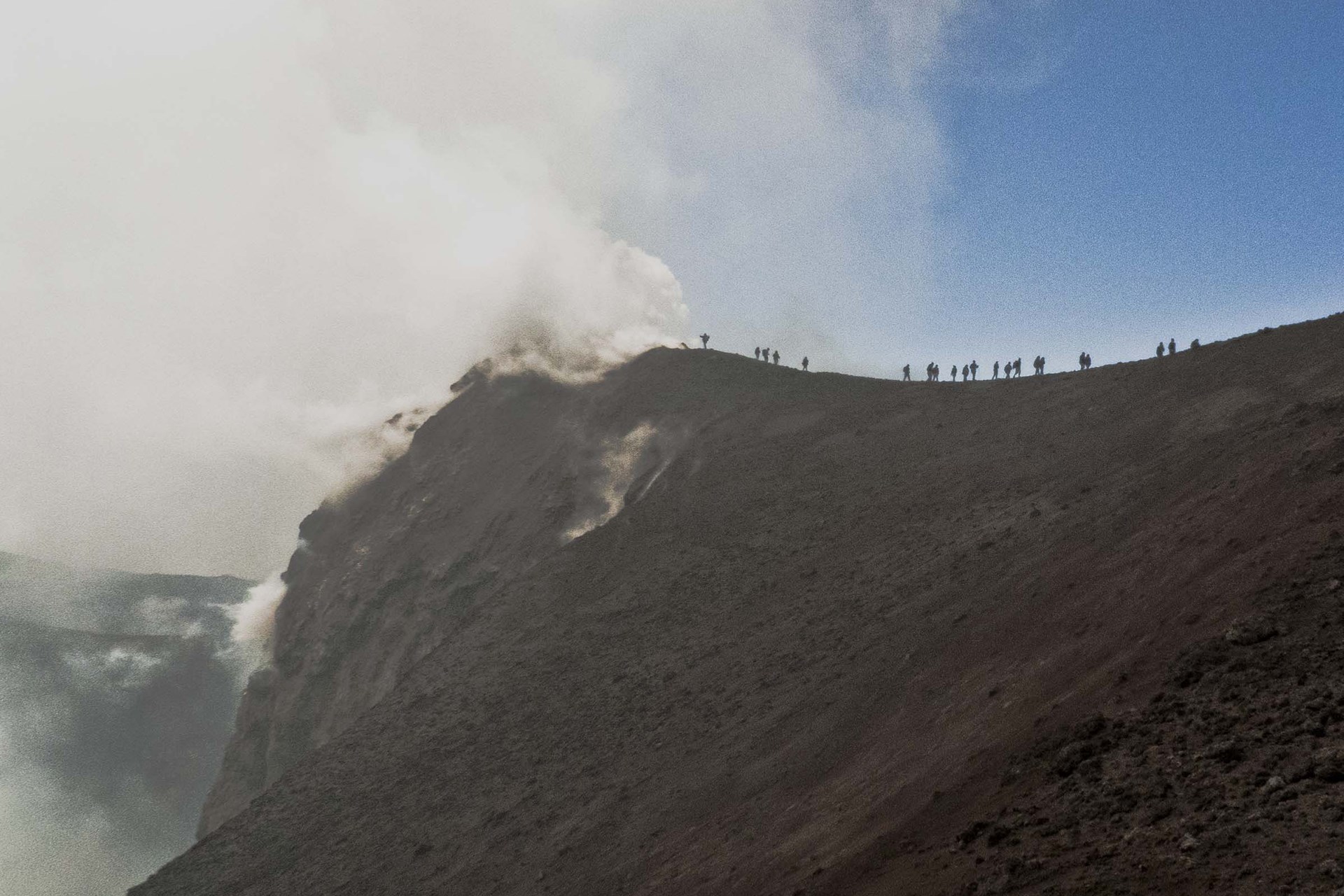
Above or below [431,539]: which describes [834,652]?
below

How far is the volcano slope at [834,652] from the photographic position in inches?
536

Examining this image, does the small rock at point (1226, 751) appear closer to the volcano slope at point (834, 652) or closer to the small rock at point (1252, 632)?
the volcano slope at point (834, 652)

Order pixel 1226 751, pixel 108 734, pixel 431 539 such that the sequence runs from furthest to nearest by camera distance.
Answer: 1. pixel 108 734
2. pixel 431 539
3. pixel 1226 751

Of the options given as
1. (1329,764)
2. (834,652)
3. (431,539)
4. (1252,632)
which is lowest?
(1329,764)

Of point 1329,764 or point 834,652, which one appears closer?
point 1329,764

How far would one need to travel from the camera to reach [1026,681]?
19.4 meters

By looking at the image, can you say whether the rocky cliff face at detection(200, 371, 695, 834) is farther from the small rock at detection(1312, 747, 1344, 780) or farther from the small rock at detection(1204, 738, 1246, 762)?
the small rock at detection(1312, 747, 1344, 780)

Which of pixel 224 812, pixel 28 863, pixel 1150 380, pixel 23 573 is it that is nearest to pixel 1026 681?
pixel 1150 380

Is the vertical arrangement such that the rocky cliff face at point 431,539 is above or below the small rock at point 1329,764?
above

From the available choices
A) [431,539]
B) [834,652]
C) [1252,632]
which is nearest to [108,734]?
[431,539]

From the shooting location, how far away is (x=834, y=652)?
2878cm

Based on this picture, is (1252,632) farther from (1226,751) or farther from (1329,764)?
(1329,764)

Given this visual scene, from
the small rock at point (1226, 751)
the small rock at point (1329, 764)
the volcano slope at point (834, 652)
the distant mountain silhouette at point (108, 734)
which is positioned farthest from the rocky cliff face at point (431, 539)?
the small rock at point (1329, 764)

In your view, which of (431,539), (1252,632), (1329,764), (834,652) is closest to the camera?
(1329,764)
